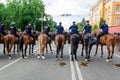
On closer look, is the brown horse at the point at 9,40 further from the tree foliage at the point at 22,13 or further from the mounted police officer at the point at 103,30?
the tree foliage at the point at 22,13

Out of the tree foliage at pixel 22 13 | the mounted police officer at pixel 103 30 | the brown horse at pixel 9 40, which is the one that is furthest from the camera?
the tree foliage at pixel 22 13

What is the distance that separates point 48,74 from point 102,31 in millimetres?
8959

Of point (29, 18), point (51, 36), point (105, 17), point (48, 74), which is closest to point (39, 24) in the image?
point (29, 18)

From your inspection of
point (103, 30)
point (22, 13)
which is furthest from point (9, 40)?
point (22, 13)

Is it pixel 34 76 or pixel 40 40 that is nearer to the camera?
pixel 34 76

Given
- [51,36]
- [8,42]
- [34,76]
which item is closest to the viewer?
[34,76]

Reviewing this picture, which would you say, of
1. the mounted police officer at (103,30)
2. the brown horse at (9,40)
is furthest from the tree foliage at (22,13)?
the mounted police officer at (103,30)

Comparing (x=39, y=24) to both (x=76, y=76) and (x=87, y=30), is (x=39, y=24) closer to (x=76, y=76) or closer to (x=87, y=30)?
(x=87, y=30)

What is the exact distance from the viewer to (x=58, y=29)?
78.8 ft

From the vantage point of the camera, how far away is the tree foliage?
101 meters

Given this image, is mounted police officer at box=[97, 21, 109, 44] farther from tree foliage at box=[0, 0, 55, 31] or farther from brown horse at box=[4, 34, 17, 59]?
tree foliage at box=[0, 0, 55, 31]

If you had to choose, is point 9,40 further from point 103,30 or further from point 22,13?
point 22,13

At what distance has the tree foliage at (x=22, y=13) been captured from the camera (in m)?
101

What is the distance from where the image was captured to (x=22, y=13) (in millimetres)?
101188
